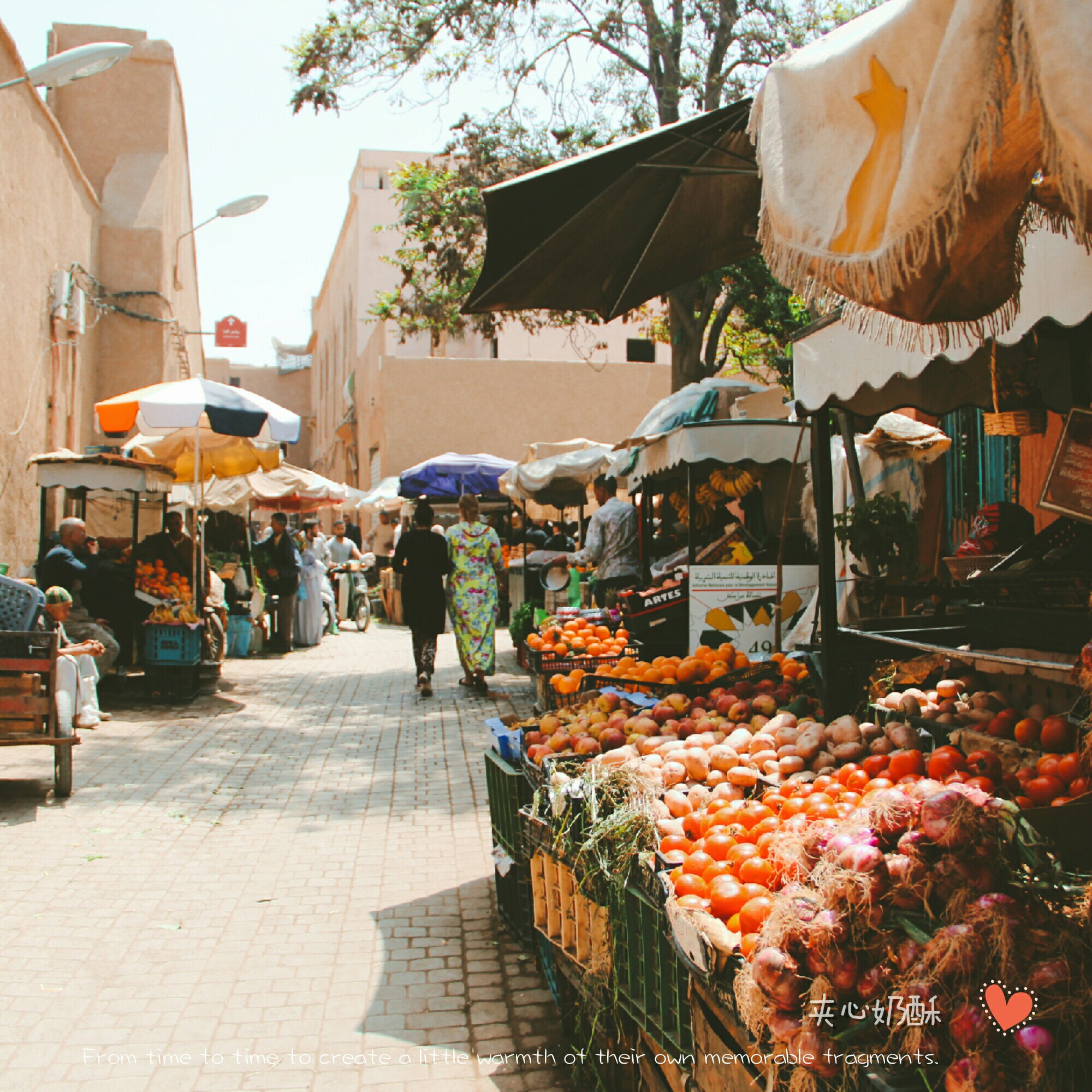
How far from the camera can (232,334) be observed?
4088 cm

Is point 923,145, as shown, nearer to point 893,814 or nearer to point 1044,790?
point 893,814

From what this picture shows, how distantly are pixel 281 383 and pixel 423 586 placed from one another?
5806 centimetres

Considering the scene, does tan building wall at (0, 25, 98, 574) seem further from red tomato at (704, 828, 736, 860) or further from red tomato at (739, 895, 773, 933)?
red tomato at (739, 895, 773, 933)

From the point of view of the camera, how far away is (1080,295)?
3260 mm

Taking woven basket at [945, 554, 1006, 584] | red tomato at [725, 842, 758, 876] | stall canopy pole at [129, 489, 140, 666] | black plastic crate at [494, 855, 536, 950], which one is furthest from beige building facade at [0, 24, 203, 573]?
red tomato at [725, 842, 758, 876]

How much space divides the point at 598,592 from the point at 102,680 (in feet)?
18.5

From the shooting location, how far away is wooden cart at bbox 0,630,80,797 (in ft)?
20.6

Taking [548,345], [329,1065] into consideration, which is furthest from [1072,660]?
[548,345]

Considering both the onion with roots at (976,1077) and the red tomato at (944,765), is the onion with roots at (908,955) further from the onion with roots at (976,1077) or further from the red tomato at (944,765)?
the red tomato at (944,765)

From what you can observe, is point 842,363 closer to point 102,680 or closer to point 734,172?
point 734,172

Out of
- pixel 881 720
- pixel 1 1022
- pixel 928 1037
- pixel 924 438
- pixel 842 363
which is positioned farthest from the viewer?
pixel 924 438

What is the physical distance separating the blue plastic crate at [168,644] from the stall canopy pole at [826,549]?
24.8 ft

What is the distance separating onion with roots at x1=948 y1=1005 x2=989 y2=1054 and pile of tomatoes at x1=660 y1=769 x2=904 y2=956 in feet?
1.82

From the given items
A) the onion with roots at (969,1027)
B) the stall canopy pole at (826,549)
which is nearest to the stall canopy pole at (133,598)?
the stall canopy pole at (826,549)
